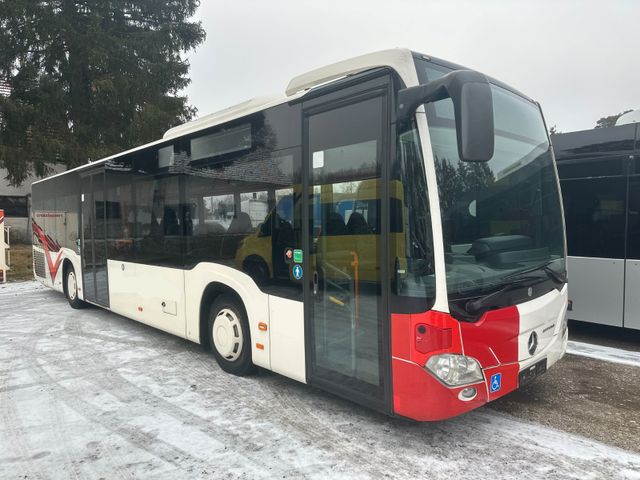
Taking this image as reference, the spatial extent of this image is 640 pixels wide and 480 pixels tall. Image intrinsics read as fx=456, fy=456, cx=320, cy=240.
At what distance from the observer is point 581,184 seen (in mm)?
6543

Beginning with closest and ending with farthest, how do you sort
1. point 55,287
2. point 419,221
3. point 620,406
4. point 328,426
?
point 419,221 < point 328,426 < point 620,406 < point 55,287

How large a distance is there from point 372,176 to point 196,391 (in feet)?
9.38

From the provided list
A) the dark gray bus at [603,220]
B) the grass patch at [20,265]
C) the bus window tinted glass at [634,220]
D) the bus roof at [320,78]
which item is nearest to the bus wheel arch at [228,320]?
the bus roof at [320,78]

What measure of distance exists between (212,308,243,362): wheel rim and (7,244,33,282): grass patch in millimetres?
12105

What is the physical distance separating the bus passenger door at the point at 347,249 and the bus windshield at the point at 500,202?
45 centimetres

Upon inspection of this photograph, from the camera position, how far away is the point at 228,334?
4941 mm

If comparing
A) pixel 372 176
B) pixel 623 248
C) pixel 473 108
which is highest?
pixel 473 108

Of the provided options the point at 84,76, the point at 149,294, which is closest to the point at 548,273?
the point at 149,294

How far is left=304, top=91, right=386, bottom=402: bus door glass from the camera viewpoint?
336cm

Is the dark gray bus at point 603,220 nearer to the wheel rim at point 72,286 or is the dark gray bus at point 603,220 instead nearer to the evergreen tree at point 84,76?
the wheel rim at point 72,286

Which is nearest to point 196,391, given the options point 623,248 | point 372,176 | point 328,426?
point 328,426

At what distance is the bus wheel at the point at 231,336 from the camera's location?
480cm

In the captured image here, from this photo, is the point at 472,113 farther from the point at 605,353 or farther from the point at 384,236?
the point at 605,353

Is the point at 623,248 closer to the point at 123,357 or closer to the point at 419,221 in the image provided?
the point at 419,221
